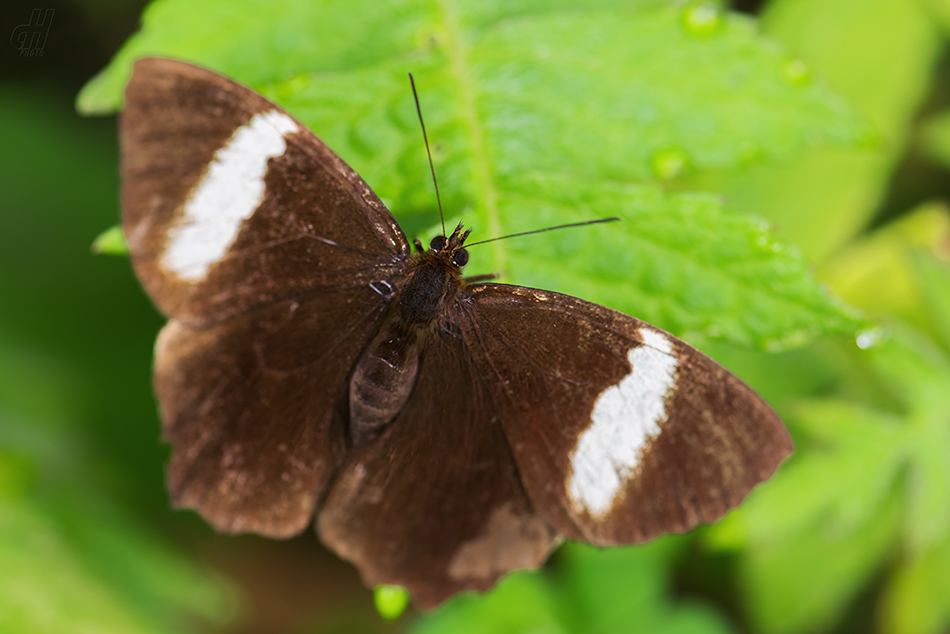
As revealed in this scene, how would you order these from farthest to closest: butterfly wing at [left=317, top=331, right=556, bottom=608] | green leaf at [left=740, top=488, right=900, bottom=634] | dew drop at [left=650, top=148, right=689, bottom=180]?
green leaf at [left=740, top=488, right=900, bottom=634] → dew drop at [left=650, top=148, right=689, bottom=180] → butterfly wing at [left=317, top=331, right=556, bottom=608]

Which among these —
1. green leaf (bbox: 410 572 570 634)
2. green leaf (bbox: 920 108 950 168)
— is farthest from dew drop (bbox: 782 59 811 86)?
green leaf (bbox: 410 572 570 634)

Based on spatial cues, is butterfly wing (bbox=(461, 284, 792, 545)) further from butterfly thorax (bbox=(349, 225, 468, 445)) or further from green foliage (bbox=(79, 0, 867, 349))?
green foliage (bbox=(79, 0, 867, 349))

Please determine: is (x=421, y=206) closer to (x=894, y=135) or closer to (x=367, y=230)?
(x=367, y=230)

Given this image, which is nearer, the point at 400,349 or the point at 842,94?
the point at 400,349

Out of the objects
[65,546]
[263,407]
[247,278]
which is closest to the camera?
[247,278]

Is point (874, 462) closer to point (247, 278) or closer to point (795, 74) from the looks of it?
point (795, 74)

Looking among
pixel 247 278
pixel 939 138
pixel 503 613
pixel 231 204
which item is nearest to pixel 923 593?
pixel 503 613

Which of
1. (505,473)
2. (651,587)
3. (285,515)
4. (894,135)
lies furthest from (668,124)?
(651,587)
